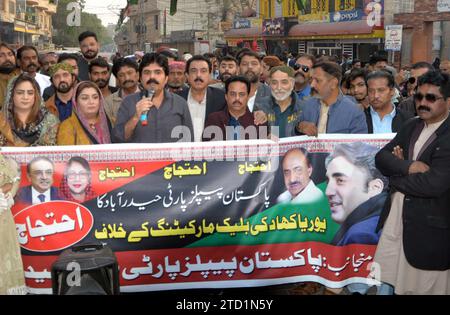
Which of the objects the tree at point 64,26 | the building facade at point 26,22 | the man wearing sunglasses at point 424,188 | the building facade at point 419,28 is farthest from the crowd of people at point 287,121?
the tree at point 64,26

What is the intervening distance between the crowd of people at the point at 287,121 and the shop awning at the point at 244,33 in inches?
1095

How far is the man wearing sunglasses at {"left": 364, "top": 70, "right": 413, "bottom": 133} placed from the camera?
4969mm

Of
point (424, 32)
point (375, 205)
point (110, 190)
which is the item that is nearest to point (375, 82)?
point (375, 205)

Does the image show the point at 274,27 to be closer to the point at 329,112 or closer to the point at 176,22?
the point at 329,112

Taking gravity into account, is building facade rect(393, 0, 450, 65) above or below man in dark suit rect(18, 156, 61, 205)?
above

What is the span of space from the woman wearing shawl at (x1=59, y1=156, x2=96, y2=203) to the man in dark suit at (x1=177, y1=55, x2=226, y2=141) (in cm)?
162

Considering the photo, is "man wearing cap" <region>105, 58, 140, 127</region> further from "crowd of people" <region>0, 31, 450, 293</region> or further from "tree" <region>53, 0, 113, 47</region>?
"tree" <region>53, 0, 113, 47</region>

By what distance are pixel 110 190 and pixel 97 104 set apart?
0.90 m

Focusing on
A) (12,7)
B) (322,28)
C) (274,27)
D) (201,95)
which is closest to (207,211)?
(201,95)

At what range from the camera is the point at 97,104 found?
4.66 meters

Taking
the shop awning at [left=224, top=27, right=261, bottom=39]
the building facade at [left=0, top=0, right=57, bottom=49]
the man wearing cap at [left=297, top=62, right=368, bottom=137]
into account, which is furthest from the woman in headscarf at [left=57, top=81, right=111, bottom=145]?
the building facade at [left=0, top=0, right=57, bottom=49]

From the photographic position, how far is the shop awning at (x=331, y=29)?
24.6 meters

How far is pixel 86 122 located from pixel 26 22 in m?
52.9

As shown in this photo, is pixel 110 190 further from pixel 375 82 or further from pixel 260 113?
pixel 375 82
